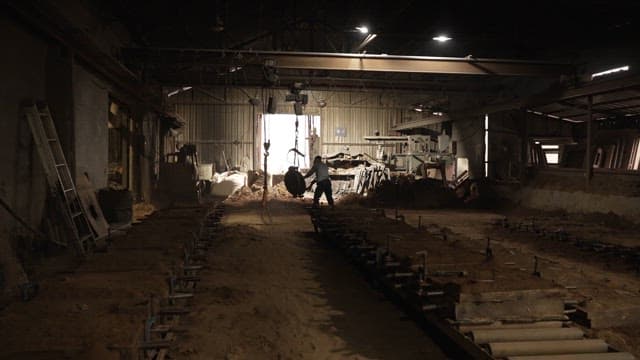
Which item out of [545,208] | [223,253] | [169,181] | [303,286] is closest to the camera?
[303,286]

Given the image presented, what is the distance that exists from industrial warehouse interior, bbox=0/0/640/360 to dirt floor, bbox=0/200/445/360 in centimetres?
3

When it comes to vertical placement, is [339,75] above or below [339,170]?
above

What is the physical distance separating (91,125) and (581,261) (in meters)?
9.80

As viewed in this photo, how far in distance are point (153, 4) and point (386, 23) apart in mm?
6787

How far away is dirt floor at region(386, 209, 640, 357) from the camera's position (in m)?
4.80

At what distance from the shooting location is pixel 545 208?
45.6 ft

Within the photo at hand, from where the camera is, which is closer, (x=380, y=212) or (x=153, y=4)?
(x=380, y=212)

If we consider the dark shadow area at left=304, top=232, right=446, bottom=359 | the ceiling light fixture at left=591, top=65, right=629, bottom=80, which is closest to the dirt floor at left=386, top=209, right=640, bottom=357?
the dark shadow area at left=304, top=232, right=446, bottom=359

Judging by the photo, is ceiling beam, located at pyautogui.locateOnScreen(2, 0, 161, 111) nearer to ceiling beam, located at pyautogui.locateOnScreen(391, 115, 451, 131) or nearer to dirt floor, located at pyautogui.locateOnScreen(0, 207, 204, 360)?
dirt floor, located at pyautogui.locateOnScreen(0, 207, 204, 360)

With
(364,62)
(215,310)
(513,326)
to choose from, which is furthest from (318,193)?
(513,326)

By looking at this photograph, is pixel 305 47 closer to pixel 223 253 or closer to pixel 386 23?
pixel 386 23

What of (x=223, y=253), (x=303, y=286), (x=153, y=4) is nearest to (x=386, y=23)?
(x=153, y=4)

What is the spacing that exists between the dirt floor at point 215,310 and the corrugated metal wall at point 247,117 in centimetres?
1707

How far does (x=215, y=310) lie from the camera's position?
532 centimetres
